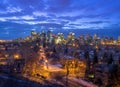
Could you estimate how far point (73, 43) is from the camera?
434 feet

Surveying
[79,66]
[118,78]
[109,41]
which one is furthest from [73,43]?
[118,78]

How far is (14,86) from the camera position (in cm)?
2294

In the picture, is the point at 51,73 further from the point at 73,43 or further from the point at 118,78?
the point at 73,43

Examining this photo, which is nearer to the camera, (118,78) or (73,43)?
(118,78)

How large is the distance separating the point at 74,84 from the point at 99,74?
7.33 meters

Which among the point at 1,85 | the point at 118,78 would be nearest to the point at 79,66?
the point at 118,78

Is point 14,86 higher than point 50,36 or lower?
lower

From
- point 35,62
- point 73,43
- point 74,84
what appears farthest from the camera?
point 73,43

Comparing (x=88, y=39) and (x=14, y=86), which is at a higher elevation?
(x=88, y=39)

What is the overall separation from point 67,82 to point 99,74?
678cm

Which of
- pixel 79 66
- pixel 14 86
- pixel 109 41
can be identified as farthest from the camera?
pixel 109 41

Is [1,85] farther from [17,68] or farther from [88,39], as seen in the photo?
[88,39]

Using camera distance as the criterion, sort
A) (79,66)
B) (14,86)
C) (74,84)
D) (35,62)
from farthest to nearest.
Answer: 1. (79,66)
2. (35,62)
3. (74,84)
4. (14,86)

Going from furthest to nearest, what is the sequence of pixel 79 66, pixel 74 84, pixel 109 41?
pixel 109 41 < pixel 79 66 < pixel 74 84
